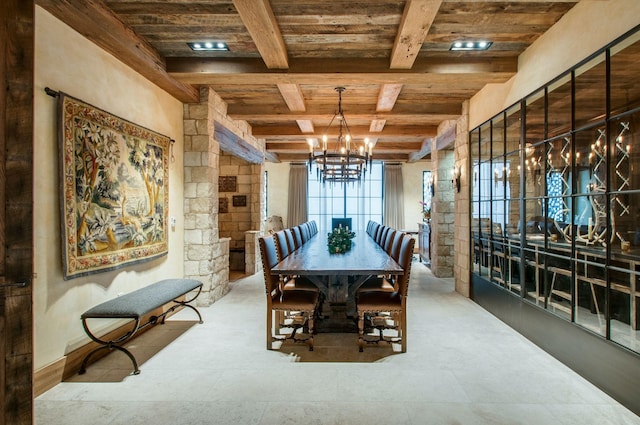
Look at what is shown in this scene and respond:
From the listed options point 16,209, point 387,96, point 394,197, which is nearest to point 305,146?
point 394,197

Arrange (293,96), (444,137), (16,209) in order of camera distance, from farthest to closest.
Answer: (444,137)
(293,96)
(16,209)

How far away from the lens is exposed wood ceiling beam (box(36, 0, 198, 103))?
2.19 metres

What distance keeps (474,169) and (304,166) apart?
5864 millimetres

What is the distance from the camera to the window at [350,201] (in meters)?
9.76

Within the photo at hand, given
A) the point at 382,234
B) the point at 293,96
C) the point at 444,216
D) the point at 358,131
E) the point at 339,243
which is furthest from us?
the point at 358,131

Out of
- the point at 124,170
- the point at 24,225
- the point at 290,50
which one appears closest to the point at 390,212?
the point at 290,50

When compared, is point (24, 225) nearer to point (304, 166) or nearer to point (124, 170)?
point (124, 170)

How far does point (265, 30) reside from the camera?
258 centimetres

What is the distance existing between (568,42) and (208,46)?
2.90 metres

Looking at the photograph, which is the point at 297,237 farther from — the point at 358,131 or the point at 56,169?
the point at 56,169

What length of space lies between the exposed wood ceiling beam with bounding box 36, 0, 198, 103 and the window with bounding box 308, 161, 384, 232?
6.48 metres

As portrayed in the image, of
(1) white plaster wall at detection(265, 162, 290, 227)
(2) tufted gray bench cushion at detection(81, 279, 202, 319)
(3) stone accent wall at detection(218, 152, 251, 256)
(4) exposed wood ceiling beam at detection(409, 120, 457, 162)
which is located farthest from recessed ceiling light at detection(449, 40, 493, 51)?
(1) white plaster wall at detection(265, 162, 290, 227)

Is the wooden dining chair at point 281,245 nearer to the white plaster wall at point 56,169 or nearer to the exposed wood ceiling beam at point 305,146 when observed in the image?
the white plaster wall at point 56,169

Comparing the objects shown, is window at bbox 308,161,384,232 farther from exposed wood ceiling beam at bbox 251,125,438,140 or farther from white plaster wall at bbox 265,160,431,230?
exposed wood ceiling beam at bbox 251,125,438,140
